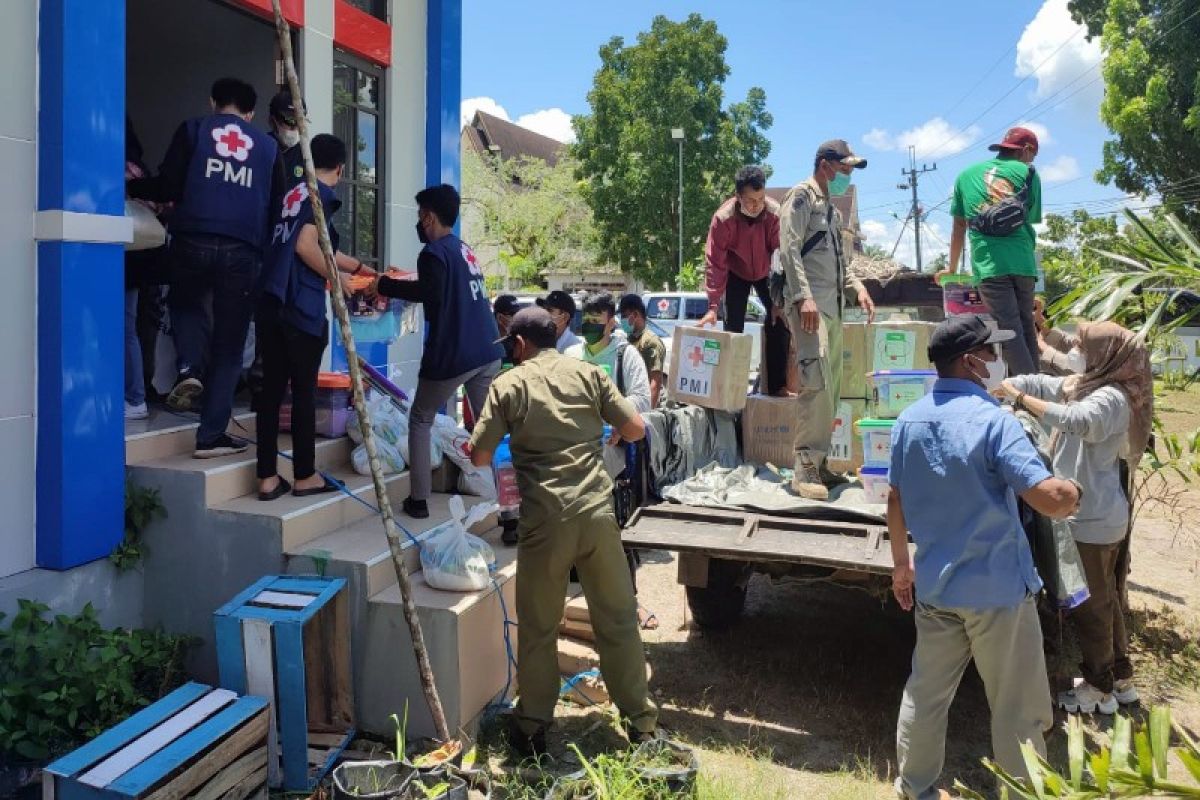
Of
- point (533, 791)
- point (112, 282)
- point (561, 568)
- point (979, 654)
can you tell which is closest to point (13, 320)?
point (112, 282)

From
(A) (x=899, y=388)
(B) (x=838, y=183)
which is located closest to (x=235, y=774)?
(A) (x=899, y=388)

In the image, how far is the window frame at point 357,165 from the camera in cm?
675

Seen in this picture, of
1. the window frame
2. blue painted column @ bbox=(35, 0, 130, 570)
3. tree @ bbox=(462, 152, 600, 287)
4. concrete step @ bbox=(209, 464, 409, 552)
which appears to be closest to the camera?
blue painted column @ bbox=(35, 0, 130, 570)

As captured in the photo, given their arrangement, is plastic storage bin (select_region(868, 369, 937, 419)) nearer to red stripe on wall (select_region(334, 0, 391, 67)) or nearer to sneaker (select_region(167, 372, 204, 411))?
sneaker (select_region(167, 372, 204, 411))

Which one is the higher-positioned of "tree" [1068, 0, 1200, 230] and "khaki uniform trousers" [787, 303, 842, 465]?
"tree" [1068, 0, 1200, 230]

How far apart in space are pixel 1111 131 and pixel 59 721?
2198cm

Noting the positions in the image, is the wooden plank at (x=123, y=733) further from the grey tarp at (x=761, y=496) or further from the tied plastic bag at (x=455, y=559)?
the grey tarp at (x=761, y=496)

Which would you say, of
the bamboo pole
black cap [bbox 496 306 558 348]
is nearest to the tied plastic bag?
the bamboo pole

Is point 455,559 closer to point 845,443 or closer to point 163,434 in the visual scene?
point 163,434

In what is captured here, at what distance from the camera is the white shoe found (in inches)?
178

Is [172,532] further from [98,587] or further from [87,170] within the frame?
[87,170]

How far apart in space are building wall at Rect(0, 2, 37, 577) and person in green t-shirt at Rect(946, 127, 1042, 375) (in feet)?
16.1

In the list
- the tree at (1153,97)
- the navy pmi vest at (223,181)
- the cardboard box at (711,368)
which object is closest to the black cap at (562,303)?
the cardboard box at (711,368)

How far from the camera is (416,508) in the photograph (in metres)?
4.88
